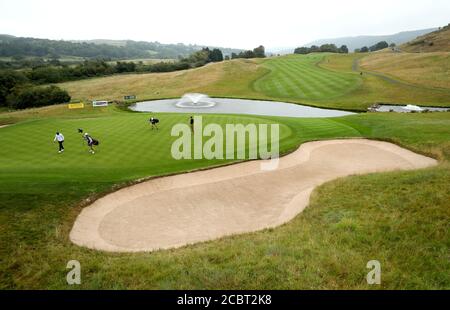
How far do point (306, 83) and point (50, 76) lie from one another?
3828 inches

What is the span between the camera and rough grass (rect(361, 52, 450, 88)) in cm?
6931

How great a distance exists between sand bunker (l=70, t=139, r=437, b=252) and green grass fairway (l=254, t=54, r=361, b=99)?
148 feet

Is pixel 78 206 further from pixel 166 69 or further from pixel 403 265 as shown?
pixel 166 69

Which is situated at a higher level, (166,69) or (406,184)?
(166,69)

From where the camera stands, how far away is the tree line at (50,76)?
82.5 m

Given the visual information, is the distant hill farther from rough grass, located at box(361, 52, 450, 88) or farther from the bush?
the bush

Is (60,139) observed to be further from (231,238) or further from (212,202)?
(231,238)

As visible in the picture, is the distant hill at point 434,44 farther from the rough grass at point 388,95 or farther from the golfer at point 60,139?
the golfer at point 60,139

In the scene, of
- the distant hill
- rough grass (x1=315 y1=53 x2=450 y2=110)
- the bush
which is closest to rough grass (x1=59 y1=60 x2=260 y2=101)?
the bush

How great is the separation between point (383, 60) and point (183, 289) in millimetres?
109325

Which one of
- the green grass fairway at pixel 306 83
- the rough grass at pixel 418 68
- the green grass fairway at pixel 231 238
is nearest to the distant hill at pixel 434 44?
the rough grass at pixel 418 68

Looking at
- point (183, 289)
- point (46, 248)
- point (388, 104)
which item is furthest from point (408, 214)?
point (388, 104)

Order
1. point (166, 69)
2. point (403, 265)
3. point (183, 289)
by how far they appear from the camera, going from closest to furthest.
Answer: point (183, 289), point (403, 265), point (166, 69)
